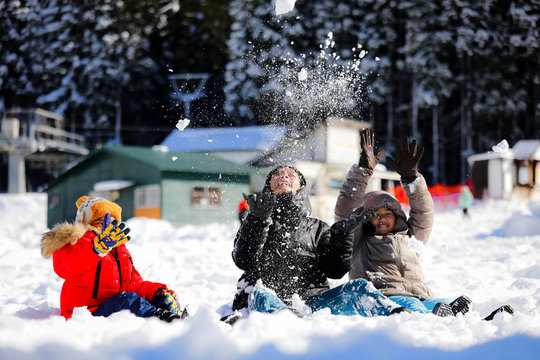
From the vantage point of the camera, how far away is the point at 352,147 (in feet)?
71.5

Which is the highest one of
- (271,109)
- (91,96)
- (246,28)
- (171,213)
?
(246,28)

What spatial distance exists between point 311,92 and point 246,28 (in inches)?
911

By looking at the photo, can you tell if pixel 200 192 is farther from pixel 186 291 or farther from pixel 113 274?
pixel 113 274

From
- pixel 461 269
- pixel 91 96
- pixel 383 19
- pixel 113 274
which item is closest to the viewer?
pixel 113 274

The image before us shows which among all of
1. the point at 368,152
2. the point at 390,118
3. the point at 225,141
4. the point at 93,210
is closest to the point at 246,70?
the point at 225,141

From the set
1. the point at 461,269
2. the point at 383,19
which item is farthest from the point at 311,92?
the point at 383,19

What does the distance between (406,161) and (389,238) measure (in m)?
0.63

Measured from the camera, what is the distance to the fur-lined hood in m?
3.51

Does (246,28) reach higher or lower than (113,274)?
higher

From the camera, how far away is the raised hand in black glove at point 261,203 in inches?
136

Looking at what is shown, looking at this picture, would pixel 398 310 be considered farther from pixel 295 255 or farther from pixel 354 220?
pixel 295 255

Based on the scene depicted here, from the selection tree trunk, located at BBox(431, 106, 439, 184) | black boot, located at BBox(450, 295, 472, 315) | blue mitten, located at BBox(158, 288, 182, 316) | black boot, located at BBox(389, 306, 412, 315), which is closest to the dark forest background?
tree trunk, located at BBox(431, 106, 439, 184)

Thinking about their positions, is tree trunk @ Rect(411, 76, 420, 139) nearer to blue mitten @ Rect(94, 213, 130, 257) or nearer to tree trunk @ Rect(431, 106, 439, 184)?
tree trunk @ Rect(431, 106, 439, 184)

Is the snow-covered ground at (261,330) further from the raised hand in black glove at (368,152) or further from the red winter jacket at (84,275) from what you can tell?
the raised hand in black glove at (368,152)
